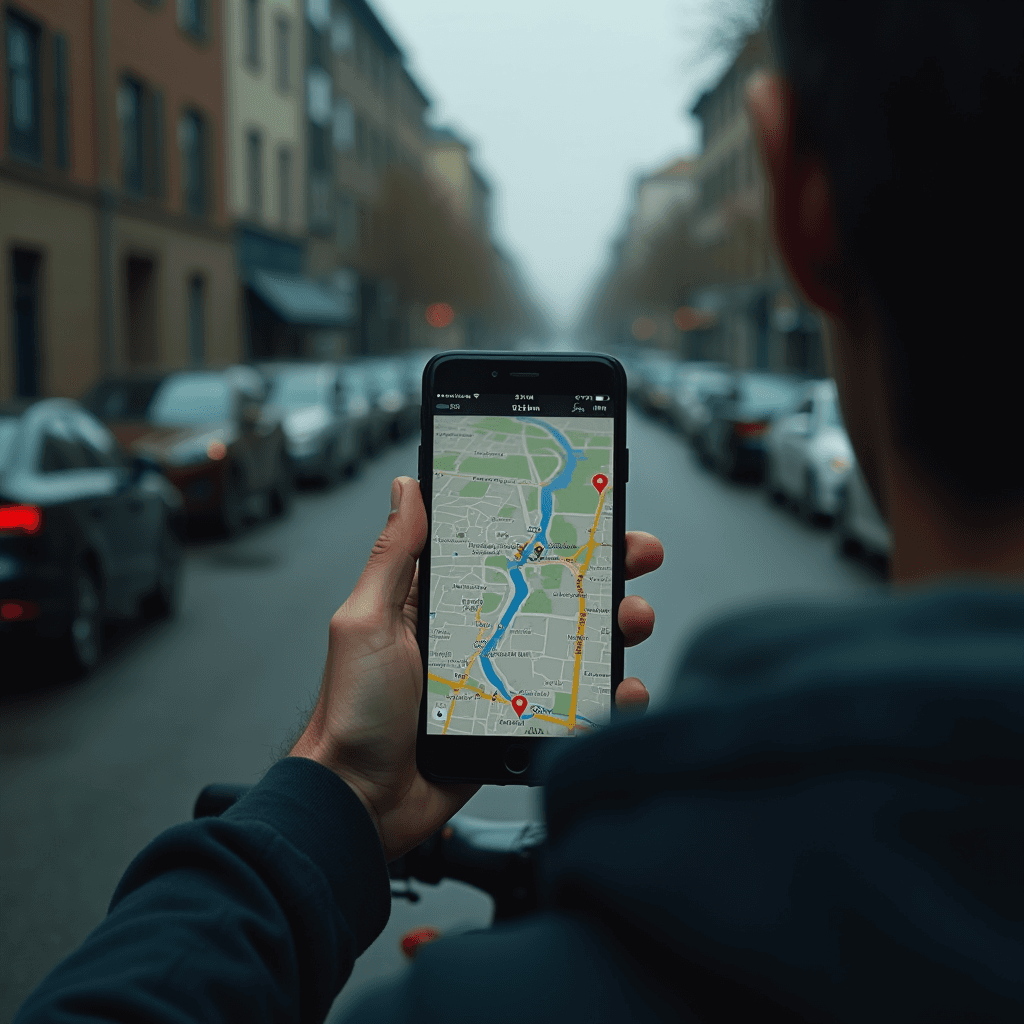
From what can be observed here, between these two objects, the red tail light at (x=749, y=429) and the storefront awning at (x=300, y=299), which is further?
the storefront awning at (x=300, y=299)

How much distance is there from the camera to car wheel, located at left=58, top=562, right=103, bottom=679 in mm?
7762

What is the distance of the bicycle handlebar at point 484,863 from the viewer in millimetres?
2570

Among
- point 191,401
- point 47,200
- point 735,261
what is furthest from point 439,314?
point 191,401

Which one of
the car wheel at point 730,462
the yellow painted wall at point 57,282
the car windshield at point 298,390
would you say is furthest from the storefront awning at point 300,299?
the car wheel at point 730,462

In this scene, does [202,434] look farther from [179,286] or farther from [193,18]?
[193,18]

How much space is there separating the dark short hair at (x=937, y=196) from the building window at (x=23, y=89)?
73.3 ft

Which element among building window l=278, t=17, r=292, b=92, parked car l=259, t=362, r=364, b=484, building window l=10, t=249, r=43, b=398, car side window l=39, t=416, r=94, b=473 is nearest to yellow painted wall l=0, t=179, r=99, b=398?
building window l=10, t=249, r=43, b=398

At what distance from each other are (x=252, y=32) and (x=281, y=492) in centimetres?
2396

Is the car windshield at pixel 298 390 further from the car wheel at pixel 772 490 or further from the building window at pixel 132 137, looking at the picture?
the building window at pixel 132 137

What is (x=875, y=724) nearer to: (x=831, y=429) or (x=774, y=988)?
(x=774, y=988)

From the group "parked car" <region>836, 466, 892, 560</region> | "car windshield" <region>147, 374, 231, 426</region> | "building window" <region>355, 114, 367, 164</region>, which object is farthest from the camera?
"building window" <region>355, 114, 367, 164</region>

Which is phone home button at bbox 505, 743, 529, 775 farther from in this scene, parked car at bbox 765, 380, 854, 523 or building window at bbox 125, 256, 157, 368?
building window at bbox 125, 256, 157, 368

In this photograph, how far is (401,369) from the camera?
111ft

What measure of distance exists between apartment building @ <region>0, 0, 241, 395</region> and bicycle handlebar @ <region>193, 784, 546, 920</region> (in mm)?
19585
